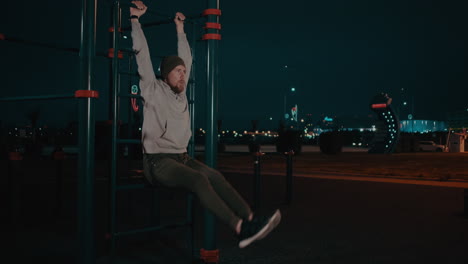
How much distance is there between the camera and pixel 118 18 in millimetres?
5562

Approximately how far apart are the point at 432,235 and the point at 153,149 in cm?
459

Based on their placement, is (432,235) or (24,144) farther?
(24,144)

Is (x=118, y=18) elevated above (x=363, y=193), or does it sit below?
above

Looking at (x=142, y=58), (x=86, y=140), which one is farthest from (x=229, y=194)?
(x=142, y=58)

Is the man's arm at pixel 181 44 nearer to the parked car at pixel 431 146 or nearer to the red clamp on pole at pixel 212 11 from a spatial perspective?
the red clamp on pole at pixel 212 11

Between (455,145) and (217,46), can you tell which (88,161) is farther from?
(455,145)

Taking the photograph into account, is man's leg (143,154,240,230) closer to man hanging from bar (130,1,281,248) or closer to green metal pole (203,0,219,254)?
man hanging from bar (130,1,281,248)

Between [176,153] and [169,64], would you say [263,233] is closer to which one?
[176,153]

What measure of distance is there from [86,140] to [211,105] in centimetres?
158

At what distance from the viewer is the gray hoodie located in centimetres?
447

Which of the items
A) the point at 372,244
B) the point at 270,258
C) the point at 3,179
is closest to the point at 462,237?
the point at 372,244

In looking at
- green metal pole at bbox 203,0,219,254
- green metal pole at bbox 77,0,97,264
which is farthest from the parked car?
green metal pole at bbox 77,0,97,264

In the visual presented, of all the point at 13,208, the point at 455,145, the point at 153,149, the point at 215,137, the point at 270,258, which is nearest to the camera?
the point at 153,149

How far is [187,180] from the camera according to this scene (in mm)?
4035
